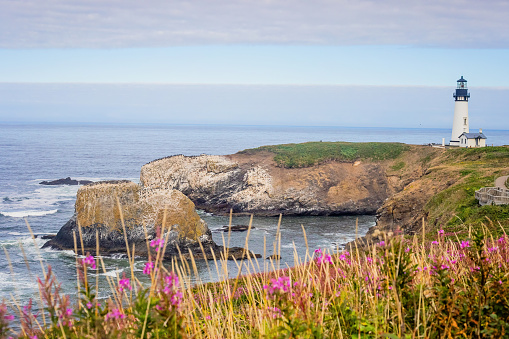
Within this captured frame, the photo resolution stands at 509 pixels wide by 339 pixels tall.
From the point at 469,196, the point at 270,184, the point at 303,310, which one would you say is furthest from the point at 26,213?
the point at 303,310

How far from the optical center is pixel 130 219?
36.2m

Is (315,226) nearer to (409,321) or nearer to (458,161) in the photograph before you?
(458,161)

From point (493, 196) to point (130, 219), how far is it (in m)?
24.1

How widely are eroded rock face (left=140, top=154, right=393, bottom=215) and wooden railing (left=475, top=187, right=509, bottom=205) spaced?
2919 centimetres

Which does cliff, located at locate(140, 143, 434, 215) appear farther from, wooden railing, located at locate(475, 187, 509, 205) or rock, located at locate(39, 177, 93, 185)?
wooden railing, located at locate(475, 187, 509, 205)

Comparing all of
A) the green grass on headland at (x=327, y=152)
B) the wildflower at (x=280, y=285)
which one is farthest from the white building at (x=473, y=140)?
the wildflower at (x=280, y=285)

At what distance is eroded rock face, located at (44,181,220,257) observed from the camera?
35562 millimetres

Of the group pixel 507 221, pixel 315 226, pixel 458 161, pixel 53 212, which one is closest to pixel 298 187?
pixel 315 226

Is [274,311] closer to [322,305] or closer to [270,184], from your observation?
[322,305]

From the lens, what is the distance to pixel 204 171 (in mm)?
63062

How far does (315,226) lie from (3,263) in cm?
2857

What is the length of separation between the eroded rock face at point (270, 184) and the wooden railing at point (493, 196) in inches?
1149

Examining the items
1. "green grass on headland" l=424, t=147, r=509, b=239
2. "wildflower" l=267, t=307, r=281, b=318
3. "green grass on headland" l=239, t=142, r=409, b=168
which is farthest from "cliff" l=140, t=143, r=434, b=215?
"wildflower" l=267, t=307, r=281, b=318

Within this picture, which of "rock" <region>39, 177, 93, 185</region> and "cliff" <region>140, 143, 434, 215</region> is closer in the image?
"cliff" <region>140, 143, 434, 215</region>
